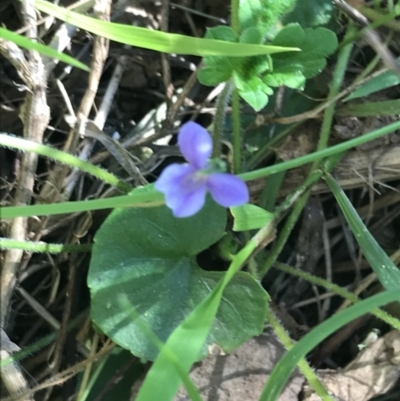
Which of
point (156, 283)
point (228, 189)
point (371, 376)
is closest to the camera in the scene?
point (228, 189)

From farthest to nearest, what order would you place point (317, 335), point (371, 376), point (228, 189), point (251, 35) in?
point (371, 376) < point (251, 35) < point (317, 335) < point (228, 189)

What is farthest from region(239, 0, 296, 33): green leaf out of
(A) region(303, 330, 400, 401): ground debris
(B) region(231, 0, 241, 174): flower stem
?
(A) region(303, 330, 400, 401): ground debris

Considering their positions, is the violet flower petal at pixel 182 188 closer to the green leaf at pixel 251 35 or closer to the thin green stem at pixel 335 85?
the green leaf at pixel 251 35

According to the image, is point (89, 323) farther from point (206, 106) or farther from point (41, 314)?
point (206, 106)

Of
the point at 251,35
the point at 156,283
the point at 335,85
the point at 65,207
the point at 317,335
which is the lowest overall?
the point at 156,283

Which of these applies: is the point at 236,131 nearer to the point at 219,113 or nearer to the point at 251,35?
the point at 219,113

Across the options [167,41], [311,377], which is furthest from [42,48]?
[311,377]

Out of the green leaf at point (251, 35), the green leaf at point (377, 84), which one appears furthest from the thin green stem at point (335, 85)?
the green leaf at point (251, 35)
